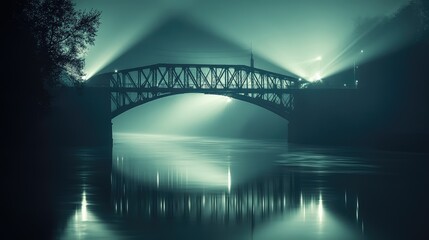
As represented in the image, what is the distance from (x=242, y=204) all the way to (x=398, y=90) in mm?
78136

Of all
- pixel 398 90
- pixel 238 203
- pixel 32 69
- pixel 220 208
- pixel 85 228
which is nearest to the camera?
pixel 85 228

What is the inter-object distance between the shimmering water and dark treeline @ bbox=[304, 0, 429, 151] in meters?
42.3

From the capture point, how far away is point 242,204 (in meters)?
40.2

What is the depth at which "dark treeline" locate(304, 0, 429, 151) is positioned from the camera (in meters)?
110

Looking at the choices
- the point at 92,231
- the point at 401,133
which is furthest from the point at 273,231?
the point at 401,133

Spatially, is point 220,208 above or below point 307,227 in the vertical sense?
above

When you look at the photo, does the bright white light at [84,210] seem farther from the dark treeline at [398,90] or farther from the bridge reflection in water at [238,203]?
the dark treeline at [398,90]

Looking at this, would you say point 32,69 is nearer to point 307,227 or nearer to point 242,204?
point 242,204

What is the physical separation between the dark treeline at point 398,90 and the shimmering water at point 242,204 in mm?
42297

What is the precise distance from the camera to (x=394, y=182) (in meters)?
54.9

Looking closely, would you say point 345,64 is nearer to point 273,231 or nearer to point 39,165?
point 39,165

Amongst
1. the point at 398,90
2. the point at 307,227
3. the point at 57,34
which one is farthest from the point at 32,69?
the point at 398,90

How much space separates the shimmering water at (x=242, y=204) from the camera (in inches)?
1193

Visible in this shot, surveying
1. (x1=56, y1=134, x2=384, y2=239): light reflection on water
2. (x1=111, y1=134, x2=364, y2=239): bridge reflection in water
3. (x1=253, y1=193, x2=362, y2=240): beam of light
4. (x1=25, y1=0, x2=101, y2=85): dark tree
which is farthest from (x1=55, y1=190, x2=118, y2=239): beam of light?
(x1=25, y1=0, x2=101, y2=85): dark tree
